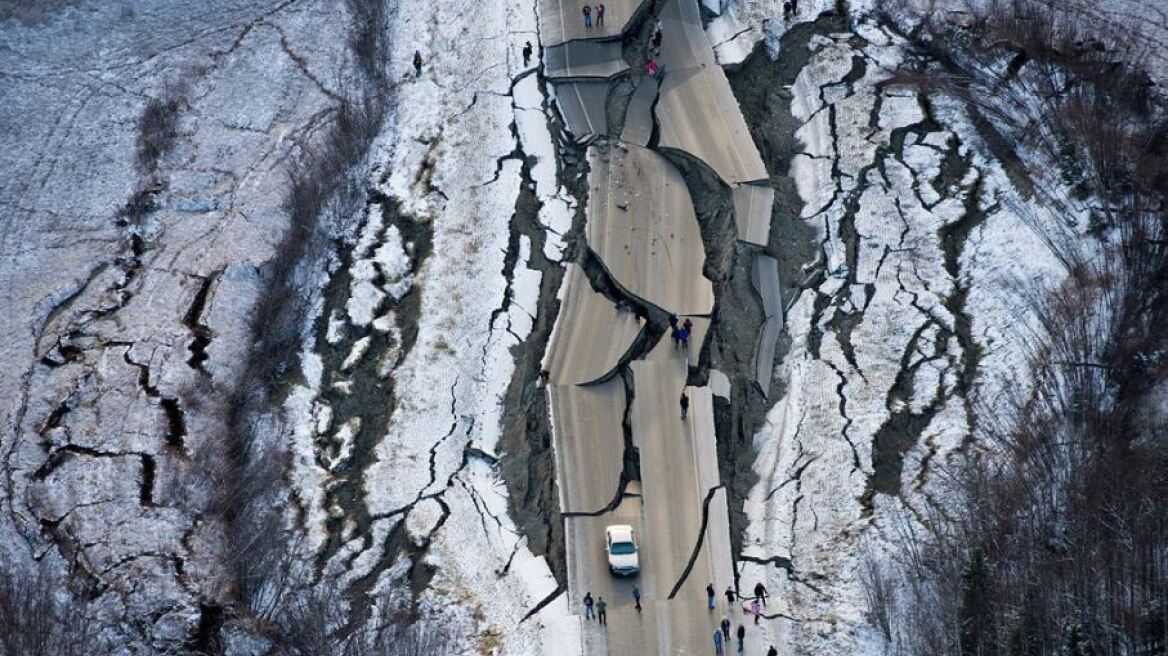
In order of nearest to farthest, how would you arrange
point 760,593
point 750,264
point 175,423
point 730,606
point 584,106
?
point 760,593 < point 730,606 < point 175,423 < point 750,264 < point 584,106

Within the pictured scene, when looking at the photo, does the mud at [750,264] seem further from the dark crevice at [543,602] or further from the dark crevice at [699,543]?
the dark crevice at [543,602]

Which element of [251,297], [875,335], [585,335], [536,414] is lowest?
[536,414]

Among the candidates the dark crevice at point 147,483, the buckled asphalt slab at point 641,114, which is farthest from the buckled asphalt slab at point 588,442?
the dark crevice at point 147,483

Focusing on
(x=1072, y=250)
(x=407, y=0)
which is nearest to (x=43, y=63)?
(x=407, y=0)

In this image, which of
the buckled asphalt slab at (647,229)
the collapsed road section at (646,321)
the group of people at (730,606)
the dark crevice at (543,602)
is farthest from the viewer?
the buckled asphalt slab at (647,229)

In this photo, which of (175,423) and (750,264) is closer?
(175,423)

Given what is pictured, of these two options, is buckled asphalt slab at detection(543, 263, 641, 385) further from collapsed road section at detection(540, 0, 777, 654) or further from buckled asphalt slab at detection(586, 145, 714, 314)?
buckled asphalt slab at detection(586, 145, 714, 314)

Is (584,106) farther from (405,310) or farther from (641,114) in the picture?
(405,310)

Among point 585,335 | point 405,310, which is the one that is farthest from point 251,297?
point 585,335

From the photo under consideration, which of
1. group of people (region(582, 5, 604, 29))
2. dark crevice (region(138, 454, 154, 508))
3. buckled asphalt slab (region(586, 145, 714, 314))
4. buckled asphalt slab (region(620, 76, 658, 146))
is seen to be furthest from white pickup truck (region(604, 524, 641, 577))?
group of people (region(582, 5, 604, 29))
